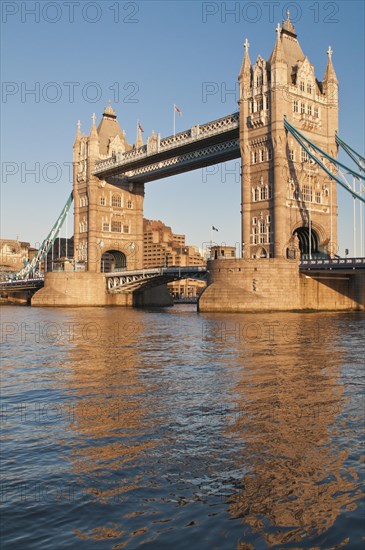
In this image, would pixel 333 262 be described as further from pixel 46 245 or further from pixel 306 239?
pixel 46 245

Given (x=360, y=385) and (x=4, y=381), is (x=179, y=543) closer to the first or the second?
(x=360, y=385)

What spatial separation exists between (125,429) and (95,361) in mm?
10754

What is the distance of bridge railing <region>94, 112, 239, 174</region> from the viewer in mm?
68750

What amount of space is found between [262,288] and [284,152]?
15.1 m

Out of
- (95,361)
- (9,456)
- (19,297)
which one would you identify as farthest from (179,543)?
(19,297)

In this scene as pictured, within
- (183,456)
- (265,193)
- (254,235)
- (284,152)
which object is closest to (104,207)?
(254,235)

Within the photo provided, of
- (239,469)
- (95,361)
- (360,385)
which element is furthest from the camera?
(95,361)

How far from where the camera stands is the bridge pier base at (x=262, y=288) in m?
57.3

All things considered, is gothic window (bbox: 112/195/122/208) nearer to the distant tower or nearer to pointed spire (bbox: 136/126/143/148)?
pointed spire (bbox: 136/126/143/148)

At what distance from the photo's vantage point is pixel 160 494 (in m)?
8.25

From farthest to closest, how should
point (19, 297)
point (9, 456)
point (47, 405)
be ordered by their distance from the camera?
point (19, 297) < point (47, 405) < point (9, 456)

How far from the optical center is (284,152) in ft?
203

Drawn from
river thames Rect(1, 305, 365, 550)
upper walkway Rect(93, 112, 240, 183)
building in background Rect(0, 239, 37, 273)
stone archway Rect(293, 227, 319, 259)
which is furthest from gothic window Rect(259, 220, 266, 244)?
building in background Rect(0, 239, 37, 273)

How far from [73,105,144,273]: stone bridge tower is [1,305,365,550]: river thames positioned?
233ft
